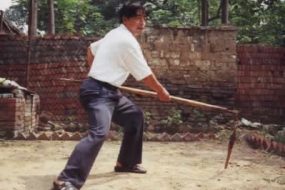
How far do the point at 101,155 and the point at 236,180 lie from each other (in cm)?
184

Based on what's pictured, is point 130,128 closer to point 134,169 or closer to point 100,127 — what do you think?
point 134,169

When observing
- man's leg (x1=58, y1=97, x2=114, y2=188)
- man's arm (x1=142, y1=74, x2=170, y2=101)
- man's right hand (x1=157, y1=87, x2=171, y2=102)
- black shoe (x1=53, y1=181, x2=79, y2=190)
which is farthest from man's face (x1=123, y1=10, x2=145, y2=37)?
black shoe (x1=53, y1=181, x2=79, y2=190)

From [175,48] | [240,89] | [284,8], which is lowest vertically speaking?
[240,89]

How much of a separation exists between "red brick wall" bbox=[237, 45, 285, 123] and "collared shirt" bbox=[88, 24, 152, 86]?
6068 mm

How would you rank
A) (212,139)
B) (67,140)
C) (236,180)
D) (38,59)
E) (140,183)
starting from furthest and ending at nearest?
(38,59)
(212,139)
(67,140)
(236,180)
(140,183)

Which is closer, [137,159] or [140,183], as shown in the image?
[140,183]

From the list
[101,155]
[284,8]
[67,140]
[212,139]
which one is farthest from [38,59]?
[284,8]

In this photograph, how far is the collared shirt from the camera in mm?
4055

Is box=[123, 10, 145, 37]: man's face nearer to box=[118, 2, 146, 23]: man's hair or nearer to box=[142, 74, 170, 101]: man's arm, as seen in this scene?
box=[118, 2, 146, 23]: man's hair

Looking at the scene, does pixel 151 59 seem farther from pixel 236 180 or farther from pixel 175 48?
pixel 236 180

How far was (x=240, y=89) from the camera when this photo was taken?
32.4 ft

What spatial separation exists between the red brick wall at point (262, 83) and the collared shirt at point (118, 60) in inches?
239

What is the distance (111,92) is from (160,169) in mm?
1092

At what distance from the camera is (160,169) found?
484 centimetres
